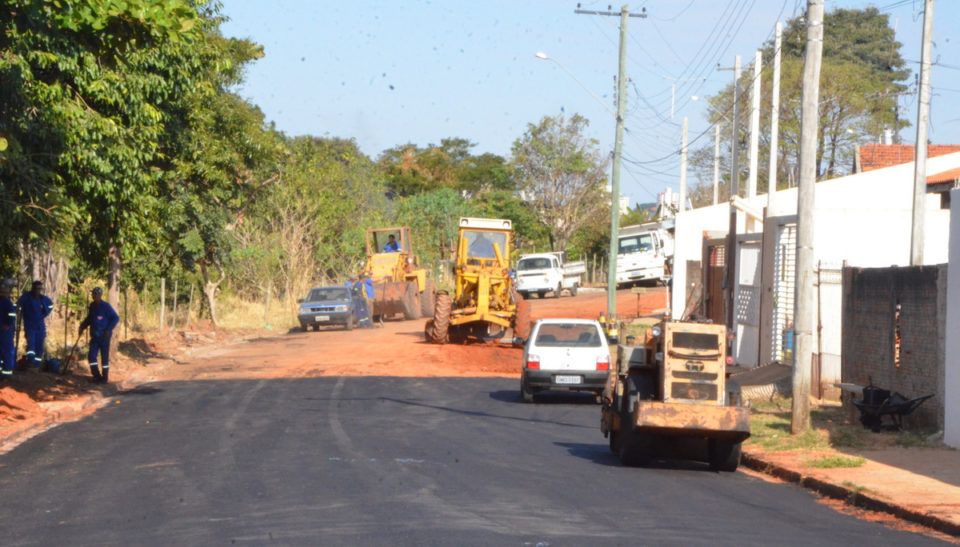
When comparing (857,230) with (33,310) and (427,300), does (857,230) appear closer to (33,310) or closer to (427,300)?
(33,310)

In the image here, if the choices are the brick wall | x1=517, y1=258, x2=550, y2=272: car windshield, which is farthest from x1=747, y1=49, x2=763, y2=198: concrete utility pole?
x1=517, y1=258, x2=550, y2=272: car windshield

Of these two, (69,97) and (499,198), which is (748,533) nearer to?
(69,97)

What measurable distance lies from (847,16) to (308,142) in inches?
1960

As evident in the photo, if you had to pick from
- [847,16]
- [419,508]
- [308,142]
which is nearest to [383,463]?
[419,508]

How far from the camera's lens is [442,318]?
30.3 m

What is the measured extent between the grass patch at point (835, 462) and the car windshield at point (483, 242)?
18.1 metres

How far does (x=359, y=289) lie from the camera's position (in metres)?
41.9

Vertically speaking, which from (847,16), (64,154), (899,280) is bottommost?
(899,280)

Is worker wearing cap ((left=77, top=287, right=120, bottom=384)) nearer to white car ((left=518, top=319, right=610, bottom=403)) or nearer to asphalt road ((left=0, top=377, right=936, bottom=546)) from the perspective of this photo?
asphalt road ((left=0, top=377, right=936, bottom=546))

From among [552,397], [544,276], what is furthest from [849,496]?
[544,276]

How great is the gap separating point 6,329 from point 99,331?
8.52 ft

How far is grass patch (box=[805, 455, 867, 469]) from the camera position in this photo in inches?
497

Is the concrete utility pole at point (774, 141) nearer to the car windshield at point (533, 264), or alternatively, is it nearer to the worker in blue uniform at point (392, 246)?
the worker in blue uniform at point (392, 246)

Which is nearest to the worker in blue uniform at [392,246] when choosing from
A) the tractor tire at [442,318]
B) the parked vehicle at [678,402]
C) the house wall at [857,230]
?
the house wall at [857,230]
